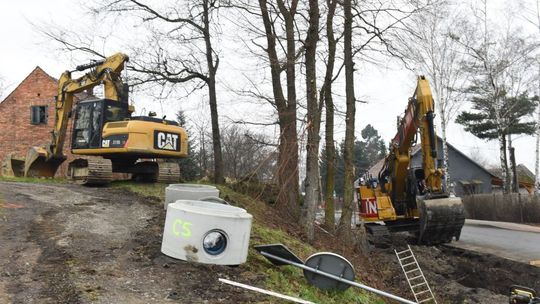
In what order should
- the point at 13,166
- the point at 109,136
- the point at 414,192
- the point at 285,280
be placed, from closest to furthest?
the point at 285,280 → the point at 109,136 → the point at 414,192 → the point at 13,166

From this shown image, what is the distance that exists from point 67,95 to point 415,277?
476 inches

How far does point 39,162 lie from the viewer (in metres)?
17.9

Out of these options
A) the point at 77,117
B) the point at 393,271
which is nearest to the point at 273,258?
the point at 393,271

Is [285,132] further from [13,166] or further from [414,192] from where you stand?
[13,166]

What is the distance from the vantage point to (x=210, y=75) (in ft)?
64.1

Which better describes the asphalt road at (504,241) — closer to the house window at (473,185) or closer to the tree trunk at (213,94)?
the tree trunk at (213,94)

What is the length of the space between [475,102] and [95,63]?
28099 mm

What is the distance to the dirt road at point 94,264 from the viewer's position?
17.7ft

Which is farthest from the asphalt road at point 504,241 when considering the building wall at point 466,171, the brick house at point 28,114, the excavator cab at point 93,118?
the building wall at point 466,171

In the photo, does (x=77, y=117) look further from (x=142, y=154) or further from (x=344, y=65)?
(x=344, y=65)

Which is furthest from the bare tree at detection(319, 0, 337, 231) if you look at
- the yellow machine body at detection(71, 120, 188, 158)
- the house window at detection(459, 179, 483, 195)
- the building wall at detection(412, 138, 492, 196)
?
the building wall at detection(412, 138, 492, 196)

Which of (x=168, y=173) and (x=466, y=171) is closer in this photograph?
Answer: (x=168, y=173)

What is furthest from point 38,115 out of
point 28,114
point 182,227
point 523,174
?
point 523,174

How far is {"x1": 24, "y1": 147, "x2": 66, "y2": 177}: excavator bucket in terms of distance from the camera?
17.7 meters
